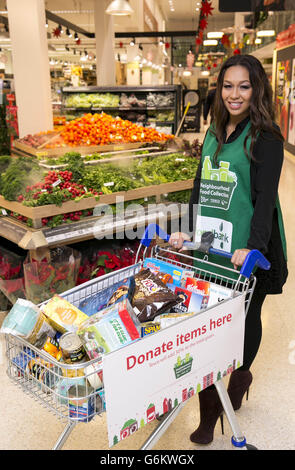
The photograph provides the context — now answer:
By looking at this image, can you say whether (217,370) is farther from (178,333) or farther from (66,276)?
(66,276)

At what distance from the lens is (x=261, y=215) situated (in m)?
1.99

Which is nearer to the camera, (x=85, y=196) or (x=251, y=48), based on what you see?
(x=85, y=196)

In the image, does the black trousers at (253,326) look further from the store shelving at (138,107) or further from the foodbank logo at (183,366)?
the store shelving at (138,107)

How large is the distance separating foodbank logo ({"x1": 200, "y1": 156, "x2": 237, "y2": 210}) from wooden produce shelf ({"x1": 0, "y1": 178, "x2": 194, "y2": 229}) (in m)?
1.47

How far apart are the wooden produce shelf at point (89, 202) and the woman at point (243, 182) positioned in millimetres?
1358

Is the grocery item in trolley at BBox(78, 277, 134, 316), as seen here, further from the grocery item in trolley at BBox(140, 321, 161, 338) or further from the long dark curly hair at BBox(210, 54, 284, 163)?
the long dark curly hair at BBox(210, 54, 284, 163)

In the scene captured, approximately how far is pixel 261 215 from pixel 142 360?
0.87m

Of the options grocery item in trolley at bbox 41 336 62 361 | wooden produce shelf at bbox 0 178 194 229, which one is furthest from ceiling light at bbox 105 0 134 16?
grocery item in trolley at bbox 41 336 62 361

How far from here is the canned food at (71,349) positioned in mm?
1495

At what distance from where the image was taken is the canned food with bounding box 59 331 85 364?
1.49 meters

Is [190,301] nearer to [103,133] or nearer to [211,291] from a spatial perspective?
[211,291]

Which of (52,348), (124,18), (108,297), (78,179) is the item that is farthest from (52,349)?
(124,18)

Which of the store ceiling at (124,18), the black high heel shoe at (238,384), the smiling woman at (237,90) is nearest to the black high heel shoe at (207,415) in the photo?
the black high heel shoe at (238,384)

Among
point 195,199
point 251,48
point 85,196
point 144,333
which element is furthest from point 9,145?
point 251,48
